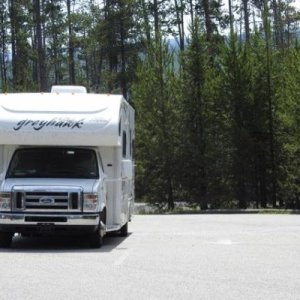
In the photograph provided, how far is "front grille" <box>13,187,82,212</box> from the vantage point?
42.8 feet

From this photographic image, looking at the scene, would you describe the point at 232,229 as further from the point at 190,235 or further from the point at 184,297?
the point at 184,297

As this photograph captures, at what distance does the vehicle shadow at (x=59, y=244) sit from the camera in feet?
43.7

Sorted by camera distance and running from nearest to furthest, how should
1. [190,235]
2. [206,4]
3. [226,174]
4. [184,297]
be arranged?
[184,297], [190,235], [226,174], [206,4]

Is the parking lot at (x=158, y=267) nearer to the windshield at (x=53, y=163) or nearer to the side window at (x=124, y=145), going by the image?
the windshield at (x=53, y=163)

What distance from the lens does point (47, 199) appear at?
Result: 13.1 m

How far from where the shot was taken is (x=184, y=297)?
27.2 ft

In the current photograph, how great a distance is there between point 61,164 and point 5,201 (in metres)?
1.48

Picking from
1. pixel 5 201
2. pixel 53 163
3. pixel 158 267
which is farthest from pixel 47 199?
pixel 158 267

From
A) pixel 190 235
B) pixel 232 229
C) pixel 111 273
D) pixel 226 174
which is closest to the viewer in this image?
pixel 111 273

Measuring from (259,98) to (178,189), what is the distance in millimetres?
6395

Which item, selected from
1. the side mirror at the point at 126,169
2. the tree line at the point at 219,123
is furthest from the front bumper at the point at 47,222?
the tree line at the point at 219,123

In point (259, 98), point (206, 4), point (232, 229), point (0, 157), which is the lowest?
point (232, 229)

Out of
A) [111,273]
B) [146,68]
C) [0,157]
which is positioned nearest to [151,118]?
Result: [146,68]

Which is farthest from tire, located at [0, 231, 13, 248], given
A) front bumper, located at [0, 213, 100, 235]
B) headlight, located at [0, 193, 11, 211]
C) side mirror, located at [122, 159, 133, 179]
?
side mirror, located at [122, 159, 133, 179]
